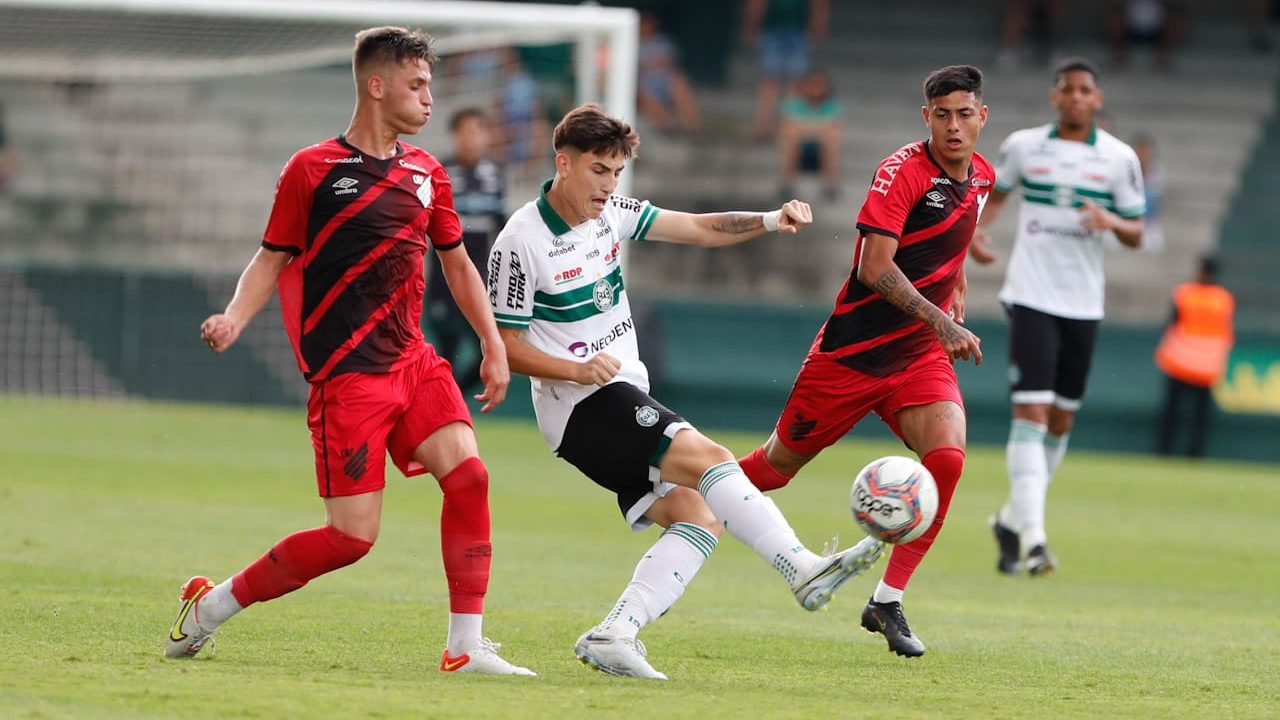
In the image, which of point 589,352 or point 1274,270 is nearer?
point 589,352

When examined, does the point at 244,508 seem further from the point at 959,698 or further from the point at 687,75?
the point at 687,75

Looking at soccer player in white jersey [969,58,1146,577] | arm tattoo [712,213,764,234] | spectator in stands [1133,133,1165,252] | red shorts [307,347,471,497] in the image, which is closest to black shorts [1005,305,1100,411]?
soccer player in white jersey [969,58,1146,577]

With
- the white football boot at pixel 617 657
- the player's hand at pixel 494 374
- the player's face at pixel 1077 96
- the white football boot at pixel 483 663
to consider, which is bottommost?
the white football boot at pixel 483 663

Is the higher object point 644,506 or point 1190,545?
point 644,506

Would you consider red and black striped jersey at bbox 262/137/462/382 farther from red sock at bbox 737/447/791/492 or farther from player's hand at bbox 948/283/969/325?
player's hand at bbox 948/283/969/325

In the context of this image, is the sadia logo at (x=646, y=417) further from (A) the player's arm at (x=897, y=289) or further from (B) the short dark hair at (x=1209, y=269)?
(B) the short dark hair at (x=1209, y=269)

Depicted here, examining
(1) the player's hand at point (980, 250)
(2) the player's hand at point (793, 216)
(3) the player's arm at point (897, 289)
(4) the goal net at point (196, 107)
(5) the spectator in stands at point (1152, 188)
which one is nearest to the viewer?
(2) the player's hand at point (793, 216)

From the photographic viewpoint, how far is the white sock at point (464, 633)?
6.12 metres

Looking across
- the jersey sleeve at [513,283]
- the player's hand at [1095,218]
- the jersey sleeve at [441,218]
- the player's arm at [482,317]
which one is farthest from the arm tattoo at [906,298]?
the player's hand at [1095,218]

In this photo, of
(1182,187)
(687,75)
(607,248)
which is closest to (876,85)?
(687,75)

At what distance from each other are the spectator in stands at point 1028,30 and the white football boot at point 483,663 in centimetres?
2315

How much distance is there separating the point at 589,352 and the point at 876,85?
22.2m

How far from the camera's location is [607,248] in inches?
259

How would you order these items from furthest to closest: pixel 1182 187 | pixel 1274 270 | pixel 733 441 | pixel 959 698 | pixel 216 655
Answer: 1. pixel 1182 187
2. pixel 1274 270
3. pixel 733 441
4. pixel 216 655
5. pixel 959 698
